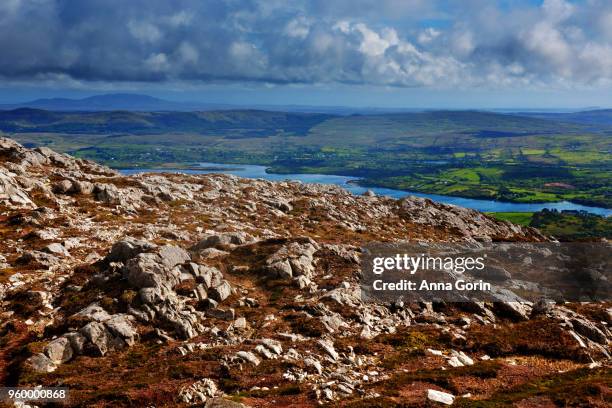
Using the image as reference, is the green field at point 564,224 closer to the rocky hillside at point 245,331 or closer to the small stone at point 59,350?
the rocky hillside at point 245,331

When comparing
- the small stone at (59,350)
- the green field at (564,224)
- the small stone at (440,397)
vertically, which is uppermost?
the small stone at (440,397)

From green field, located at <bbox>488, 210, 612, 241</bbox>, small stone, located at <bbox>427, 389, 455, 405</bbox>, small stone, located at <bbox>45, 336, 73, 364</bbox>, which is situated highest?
small stone, located at <bbox>427, 389, 455, 405</bbox>

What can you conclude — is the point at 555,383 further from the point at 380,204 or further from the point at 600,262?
the point at 380,204

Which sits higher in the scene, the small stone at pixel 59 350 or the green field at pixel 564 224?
the small stone at pixel 59 350

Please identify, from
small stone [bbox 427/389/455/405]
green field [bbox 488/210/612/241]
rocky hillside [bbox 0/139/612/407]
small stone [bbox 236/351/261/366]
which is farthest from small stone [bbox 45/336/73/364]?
green field [bbox 488/210/612/241]

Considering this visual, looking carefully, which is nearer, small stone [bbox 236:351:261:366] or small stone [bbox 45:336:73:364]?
small stone [bbox 236:351:261:366]

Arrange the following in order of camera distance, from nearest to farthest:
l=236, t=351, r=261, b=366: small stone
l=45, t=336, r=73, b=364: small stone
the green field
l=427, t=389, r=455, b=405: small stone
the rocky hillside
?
l=427, t=389, r=455, b=405: small stone, the rocky hillside, l=236, t=351, r=261, b=366: small stone, l=45, t=336, r=73, b=364: small stone, the green field

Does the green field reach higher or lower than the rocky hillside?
lower

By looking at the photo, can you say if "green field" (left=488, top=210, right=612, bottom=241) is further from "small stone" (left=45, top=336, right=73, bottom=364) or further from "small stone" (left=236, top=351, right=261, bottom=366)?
"small stone" (left=45, top=336, right=73, bottom=364)

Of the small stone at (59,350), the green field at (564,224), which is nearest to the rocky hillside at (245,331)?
the small stone at (59,350)

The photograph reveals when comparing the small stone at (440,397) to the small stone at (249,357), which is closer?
the small stone at (440,397)
